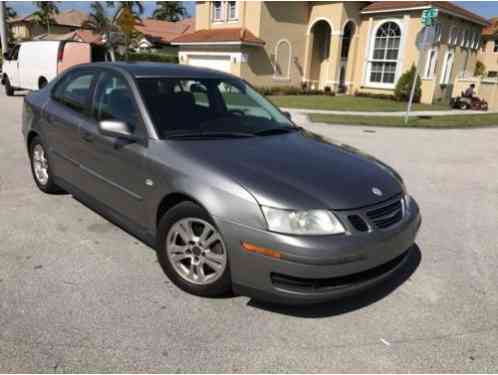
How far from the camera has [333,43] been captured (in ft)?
91.5

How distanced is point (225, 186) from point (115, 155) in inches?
50.1

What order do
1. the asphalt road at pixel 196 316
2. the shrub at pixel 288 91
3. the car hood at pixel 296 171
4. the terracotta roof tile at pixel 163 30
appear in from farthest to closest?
the terracotta roof tile at pixel 163 30 → the shrub at pixel 288 91 → the car hood at pixel 296 171 → the asphalt road at pixel 196 316

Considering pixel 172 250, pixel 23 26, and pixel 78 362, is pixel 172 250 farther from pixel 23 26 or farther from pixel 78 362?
pixel 23 26

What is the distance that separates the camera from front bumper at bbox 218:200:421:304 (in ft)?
8.28

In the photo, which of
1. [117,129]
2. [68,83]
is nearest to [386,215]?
[117,129]

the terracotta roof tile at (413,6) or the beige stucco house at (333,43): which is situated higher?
the terracotta roof tile at (413,6)

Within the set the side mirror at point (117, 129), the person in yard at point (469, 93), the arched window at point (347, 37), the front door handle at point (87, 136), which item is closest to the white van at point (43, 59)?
the front door handle at point (87, 136)

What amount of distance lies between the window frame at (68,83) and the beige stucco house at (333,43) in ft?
70.6

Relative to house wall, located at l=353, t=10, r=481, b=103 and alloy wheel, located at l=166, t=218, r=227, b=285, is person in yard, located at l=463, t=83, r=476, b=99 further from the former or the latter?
alloy wheel, located at l=166, t=218, r=227, b=285

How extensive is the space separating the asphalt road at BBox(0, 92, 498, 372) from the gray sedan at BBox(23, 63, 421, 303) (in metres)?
0.27

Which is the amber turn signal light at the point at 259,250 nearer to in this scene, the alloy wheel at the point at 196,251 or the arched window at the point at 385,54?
the alloy wheel at the point at 196,251

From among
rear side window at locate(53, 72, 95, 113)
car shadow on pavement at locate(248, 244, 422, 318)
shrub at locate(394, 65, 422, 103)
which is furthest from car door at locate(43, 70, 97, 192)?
shrub at locate(394, 65, 422, 103)

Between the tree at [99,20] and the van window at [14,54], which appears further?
the tree at [99,20]

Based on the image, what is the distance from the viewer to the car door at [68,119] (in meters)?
4.05
